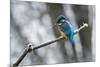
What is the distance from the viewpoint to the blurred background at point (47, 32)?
84.8 inches

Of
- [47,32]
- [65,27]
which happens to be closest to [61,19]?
[65,27]

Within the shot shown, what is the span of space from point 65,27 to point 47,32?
8.9 inches

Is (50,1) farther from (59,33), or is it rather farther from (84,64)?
(84,64)

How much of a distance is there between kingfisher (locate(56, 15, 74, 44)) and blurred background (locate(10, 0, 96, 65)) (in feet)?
0.14

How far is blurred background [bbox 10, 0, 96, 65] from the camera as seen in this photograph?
2.15m

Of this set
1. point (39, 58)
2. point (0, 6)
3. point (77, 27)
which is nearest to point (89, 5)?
point (77, 27)

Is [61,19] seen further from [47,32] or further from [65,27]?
[47,32]

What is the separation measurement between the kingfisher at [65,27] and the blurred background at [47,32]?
4 cm

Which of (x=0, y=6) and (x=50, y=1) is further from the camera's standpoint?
(x=50, y=1)

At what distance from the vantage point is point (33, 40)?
2.21 meters

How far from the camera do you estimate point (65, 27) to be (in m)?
2.34

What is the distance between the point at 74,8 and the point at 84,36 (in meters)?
0.35
